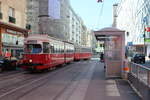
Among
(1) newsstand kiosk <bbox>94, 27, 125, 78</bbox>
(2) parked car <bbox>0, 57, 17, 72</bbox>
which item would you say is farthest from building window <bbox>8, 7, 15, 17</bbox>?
(1) newsstand kiosk <bbox>94, 27, 125, 78</bbox>

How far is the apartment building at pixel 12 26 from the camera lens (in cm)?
3009

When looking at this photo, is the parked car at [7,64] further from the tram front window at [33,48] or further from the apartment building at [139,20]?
the apartment building at [139,20]

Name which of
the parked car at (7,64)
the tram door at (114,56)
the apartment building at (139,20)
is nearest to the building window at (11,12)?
the parked car at (7,64)

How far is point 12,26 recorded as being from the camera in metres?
32.4

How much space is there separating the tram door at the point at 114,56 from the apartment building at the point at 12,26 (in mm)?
16452

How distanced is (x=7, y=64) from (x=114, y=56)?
10.6m

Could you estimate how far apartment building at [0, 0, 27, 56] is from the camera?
30.1 m

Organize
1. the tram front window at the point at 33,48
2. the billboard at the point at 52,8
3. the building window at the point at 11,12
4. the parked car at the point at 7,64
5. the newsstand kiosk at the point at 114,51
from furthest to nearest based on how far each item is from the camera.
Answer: the billboard at the point at 52,8, the building window at the point at 11,12, the parked car at the point at 7,64, the tram front window at the point at 33,48, the newsstand kiosk at the point at 114,51

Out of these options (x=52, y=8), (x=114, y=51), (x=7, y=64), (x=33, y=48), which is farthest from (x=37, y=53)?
(x=52, y=8)

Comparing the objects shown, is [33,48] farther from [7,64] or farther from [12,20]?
[12,20]

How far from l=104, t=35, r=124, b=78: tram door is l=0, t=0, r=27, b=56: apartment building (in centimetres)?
1645

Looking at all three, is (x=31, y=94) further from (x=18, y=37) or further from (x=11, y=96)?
(x=18, y=37)

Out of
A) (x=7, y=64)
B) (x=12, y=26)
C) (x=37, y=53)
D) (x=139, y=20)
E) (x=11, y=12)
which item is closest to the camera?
(x=37, y=53)

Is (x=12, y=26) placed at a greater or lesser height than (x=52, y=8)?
lesser
